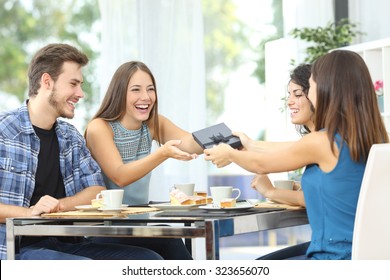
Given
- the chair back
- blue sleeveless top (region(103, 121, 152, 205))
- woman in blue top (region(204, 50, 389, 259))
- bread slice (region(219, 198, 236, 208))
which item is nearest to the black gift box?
blue sleeveless top (region(103, 121, 152, 205))

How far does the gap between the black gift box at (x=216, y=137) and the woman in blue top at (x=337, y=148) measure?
0.65 m

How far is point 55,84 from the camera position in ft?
10.4

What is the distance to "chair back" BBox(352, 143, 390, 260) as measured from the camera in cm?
218

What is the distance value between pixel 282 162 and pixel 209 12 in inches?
197

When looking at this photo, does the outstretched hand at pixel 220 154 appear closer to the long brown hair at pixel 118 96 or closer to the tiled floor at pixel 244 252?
the long brown hair at pixel 118 96

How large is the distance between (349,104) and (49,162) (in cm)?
119

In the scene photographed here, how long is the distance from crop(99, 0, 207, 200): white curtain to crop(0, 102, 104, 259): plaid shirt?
223cm

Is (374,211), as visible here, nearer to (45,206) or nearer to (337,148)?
(337,148)

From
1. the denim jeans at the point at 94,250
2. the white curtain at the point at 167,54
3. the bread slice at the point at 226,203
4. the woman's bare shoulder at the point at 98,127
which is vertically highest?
the white curtain at the point at 167,54

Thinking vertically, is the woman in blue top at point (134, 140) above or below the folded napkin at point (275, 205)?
above

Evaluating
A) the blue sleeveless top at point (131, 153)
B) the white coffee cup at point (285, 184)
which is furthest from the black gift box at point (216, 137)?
the blue sleeveless top at point (131, 153)

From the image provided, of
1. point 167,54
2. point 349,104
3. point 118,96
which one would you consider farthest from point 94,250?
point 167,54

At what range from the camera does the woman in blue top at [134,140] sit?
327 cm
